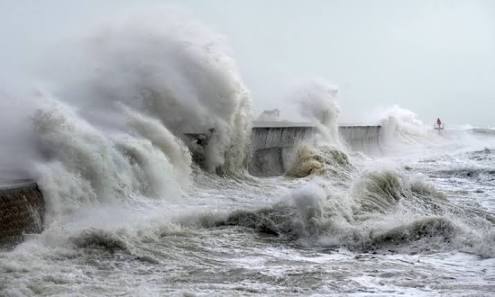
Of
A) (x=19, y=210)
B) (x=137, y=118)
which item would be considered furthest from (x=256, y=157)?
(x=19, y=210)

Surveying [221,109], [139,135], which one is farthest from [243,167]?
[139,135]

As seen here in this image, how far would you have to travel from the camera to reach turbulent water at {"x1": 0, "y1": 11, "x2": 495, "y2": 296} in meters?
5.57

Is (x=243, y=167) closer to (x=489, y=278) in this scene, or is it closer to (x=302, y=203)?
(x=302, y=203)

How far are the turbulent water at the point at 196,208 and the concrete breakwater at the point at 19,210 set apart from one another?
17 cm

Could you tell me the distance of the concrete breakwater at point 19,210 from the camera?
20.0ft

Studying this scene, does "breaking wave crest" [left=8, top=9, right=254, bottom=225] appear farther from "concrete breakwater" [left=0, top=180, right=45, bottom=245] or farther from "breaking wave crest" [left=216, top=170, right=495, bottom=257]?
"breaking wave crest" [left=216, top=170, right=495, bottom=257]

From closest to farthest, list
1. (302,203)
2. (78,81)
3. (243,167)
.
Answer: (302,203) → (78,81) → (243,167)

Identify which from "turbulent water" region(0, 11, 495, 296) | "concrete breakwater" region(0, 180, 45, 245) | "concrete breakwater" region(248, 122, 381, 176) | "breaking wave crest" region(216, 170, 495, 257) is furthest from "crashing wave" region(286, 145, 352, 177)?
"concrete breakwater" region(0, 180, 45, 245)

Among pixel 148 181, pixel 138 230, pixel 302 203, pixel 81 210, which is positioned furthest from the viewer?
pixel 148 181

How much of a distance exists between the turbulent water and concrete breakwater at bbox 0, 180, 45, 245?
17 centimetres

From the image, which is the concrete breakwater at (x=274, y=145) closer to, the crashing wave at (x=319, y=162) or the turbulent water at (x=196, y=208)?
the crashing wave at (x=319, y=162)

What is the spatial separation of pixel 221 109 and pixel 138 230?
8.04m

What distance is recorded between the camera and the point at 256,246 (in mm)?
7176

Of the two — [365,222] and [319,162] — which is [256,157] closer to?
[319,162]
